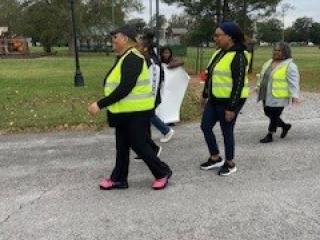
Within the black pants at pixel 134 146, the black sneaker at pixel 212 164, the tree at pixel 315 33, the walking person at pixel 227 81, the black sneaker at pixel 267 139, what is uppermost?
the walking person at pixel 227 81

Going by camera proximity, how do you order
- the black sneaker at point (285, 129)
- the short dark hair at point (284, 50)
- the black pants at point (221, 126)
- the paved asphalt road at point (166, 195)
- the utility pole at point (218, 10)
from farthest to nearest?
the utility pole at point (218, 10)
the black sneaker at point (285, 129)
the short dark hair at point (284, 50)
the black pants at point (221, 126)
the paved asphalt road at point (166, 195)

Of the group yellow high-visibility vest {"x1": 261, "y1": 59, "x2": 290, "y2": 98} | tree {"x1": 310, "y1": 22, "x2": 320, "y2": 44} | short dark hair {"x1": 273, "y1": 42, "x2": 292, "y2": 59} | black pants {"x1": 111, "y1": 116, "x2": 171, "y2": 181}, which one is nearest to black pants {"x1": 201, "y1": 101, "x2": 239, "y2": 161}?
black pants {"x1": 111, "y1": 116, "x2": 171, "y2": 181}

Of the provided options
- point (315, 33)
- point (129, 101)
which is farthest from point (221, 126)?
point (315, 33)

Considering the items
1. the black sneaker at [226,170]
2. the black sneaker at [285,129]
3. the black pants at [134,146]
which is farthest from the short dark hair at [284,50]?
the black pants at [134,146]

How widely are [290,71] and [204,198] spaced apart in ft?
11.5

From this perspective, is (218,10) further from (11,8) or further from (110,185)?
(11,8)

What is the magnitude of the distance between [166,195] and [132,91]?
1.13 meters

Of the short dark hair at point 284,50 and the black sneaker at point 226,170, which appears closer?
the black sneaker at point 226,170

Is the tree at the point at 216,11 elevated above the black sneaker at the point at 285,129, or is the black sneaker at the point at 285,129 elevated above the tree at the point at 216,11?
the tree at the point at 216,11

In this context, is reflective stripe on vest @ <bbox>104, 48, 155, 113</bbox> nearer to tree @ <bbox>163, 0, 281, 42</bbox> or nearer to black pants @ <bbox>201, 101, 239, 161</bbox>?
black pants @ <bbox>201, 101, 239, 161</bbox>

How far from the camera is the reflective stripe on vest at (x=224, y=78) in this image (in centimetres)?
623

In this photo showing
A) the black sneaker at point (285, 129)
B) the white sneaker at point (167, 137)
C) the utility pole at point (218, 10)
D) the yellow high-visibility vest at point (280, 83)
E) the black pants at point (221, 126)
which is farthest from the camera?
the utility pole at point (218, 10)

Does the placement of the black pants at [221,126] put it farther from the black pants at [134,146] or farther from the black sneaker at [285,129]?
the black sneaker at [285,129]

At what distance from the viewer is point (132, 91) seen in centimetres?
560
